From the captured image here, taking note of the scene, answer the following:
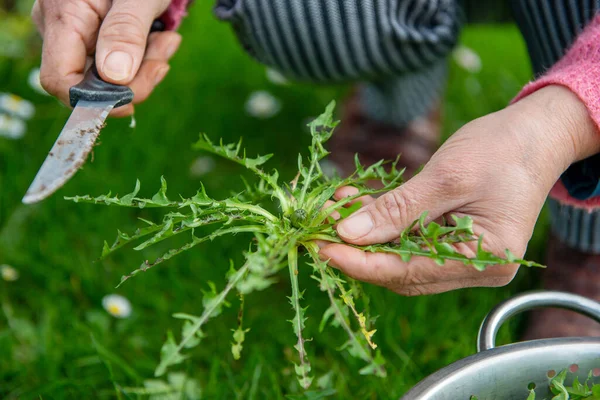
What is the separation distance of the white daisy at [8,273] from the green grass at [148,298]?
0.12ft

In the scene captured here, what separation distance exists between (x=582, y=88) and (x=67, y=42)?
105cm

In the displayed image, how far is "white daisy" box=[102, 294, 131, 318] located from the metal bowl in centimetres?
101

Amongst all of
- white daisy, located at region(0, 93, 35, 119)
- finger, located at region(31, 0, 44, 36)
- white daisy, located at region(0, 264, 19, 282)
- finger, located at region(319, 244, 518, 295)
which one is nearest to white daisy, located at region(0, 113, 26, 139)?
white daisy, located at region(0, 93, 35, 119)

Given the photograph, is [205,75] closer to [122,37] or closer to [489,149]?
[122,37]

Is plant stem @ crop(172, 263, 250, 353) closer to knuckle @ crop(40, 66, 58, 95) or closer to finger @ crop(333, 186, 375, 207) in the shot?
finger @ crop(333, 186, 375, 207)

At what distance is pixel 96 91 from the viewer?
1.17 meters

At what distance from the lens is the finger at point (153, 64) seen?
138 centimetres

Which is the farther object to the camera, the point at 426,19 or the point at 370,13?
the point at 426,19

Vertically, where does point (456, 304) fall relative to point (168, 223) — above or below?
below

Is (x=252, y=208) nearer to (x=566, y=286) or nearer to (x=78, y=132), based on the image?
(x=78, y=132)

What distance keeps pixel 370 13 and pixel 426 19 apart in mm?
228

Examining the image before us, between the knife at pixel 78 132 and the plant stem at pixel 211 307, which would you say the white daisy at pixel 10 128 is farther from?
the plant stem at pixel 211 307

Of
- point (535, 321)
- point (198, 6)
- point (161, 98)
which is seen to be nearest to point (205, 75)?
point (161, 98)

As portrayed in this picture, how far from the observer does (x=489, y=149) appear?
3.59ft
